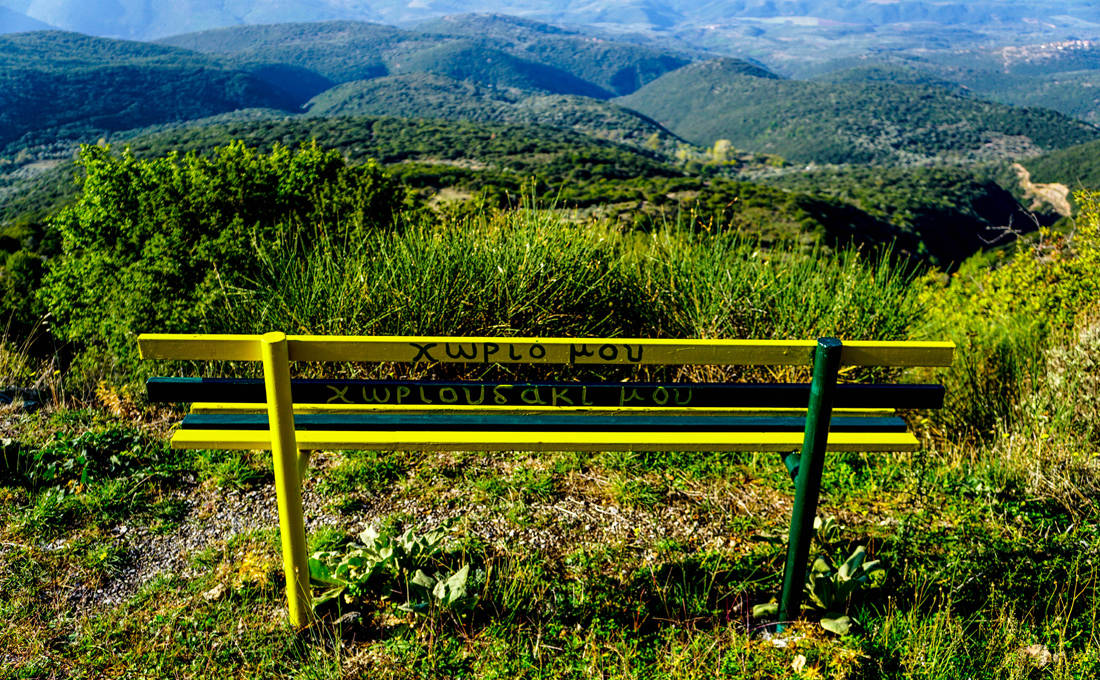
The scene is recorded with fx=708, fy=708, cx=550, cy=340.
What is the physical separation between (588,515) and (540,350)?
103 centimetres

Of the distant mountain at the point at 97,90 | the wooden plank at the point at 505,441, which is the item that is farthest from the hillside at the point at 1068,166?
the distant mountain at the point at 97,90

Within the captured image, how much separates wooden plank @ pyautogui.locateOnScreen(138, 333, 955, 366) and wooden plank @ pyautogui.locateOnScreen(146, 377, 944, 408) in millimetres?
118

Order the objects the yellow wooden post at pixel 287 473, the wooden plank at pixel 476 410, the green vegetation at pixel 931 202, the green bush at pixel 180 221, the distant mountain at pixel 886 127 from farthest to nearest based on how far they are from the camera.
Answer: the distant mountain at pixel 886 127
the green vegetation at pixel 931 202
the green bush at pixel 180 221
the wooden plank at pixel 476 410
the yellow wooden post at pixel 287 473

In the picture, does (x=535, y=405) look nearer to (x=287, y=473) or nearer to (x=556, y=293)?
(x=287, y=473)

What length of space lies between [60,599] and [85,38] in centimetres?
25132

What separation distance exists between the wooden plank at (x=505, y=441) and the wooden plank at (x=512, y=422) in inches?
0.9

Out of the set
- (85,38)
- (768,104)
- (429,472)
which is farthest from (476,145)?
(85,38)

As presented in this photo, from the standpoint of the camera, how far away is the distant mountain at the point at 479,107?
116750mm

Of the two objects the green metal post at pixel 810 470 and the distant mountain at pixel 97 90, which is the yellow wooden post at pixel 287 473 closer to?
the green metal post at pixel 810 470

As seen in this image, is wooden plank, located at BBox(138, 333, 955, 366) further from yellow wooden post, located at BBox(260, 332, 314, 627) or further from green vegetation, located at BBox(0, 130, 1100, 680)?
green vegetation, located at BBox(0, 130, 1100, 680)

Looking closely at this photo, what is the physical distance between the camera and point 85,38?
7859 inches

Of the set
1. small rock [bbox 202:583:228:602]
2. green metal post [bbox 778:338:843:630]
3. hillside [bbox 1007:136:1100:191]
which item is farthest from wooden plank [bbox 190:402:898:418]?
hillside [bbox 1007:136:1100:191]

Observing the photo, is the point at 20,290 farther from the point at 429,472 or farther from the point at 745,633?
the point at 745,633

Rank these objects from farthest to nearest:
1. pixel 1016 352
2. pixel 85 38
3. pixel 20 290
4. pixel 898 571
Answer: pixel 85 38 < pixel 20 290 < pixel 1016 352 < pixel 898 571
